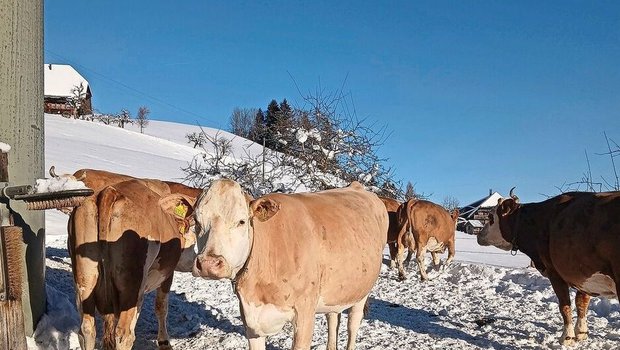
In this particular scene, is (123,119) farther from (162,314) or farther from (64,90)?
→ (162,314)

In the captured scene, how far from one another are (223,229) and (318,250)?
1.05 meters

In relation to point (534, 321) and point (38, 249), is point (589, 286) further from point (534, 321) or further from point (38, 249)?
point (38, 249)

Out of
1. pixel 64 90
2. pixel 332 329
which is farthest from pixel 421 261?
pixel 64 90

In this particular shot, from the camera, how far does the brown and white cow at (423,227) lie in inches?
508

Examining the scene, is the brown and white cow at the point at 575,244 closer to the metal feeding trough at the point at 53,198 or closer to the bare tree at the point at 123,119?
the metal feeding trough at the point at 53,198

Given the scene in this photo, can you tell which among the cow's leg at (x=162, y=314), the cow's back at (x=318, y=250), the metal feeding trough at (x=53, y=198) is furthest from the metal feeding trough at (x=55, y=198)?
the cow's leg at (x=162, y=314)

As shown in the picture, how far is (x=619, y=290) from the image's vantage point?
550 cm

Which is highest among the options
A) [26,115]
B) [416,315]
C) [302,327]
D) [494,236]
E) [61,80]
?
[61,80]

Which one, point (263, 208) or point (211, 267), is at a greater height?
point (263, 208)

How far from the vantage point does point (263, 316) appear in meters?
4.16

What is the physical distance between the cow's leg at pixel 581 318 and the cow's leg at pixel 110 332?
5138mm

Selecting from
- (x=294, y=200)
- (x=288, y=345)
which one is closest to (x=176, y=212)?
(x=294, y=200)

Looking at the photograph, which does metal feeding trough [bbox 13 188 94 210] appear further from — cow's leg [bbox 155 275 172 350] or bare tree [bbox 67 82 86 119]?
bare tree [bbox 67 82 86 119]

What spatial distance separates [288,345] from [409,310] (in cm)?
312
